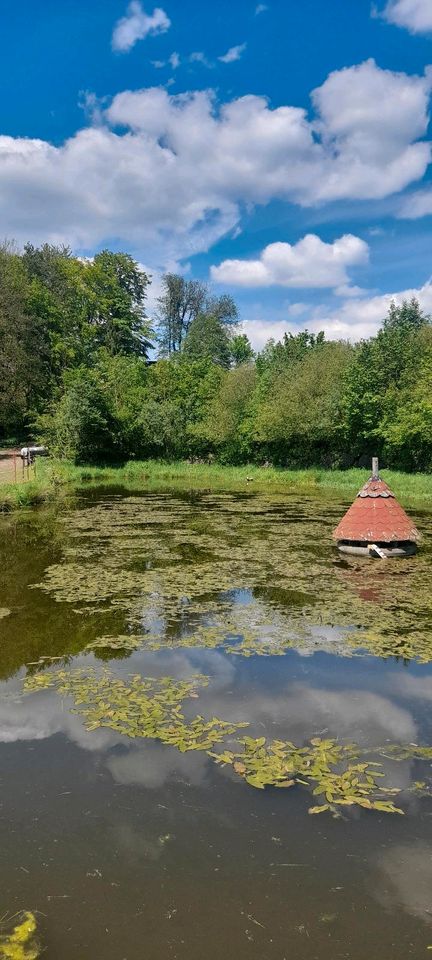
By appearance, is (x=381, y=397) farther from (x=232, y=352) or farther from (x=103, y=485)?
→ (x=232, y=352)

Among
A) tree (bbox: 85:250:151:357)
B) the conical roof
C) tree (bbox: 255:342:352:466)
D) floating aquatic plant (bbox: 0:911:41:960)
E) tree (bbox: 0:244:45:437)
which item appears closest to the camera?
floating aquatic plant (bbox: 0:911:41:960)

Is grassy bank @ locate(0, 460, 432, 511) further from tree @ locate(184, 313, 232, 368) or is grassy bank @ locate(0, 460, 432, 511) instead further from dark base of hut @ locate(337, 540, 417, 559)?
tree @ locate(184, 313, 232, 368)

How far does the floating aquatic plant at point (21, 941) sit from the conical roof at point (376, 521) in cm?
1027

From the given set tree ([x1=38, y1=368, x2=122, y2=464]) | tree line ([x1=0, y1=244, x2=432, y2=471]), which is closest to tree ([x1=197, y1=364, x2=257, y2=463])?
tree line ([x1=0, y1=244, x2=432, y2=471])

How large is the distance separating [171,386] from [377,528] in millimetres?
35024

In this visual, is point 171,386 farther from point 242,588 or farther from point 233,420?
point 242,588

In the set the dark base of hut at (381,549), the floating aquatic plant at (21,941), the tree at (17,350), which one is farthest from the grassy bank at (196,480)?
the floating aquatic plant at (21,941)

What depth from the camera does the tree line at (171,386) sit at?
34031 millimetres

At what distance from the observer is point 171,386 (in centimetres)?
4609

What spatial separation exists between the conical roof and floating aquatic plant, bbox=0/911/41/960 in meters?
10.3

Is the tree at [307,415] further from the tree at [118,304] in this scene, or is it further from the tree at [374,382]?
the tree at [118,304]

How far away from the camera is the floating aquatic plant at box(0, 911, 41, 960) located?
2.94 meters

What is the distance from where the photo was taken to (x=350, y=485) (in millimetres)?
29188

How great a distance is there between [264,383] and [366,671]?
120 ft
